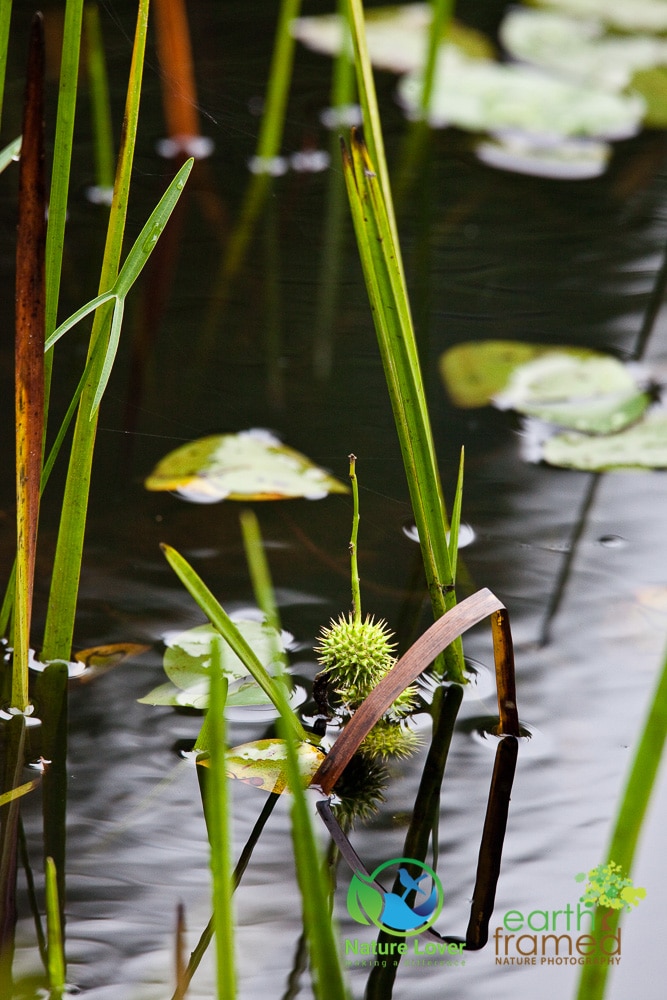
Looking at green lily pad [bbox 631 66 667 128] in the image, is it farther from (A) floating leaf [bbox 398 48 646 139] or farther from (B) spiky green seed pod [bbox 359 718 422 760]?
(B) spiky green seed pod [bbox 359 718 422 760]

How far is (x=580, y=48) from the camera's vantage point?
94.0 inches

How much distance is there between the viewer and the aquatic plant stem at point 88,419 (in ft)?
2.45

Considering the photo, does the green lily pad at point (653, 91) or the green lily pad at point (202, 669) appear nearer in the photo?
the green lily pad at point (202, 669)

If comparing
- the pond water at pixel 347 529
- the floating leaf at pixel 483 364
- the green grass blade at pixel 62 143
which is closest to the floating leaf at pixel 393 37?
the pond water at pixel 347 529

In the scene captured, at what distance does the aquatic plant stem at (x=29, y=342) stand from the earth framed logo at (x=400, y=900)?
32cm

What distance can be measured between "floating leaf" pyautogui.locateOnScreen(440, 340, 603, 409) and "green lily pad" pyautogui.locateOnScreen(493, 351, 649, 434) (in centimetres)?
1

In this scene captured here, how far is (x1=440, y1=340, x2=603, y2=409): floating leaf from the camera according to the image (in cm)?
135

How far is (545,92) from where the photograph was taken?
2.15m

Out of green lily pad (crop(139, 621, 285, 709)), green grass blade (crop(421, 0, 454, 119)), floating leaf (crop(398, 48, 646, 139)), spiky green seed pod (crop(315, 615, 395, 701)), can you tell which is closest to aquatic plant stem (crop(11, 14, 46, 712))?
green lily pad (crop(139, 621, 285, 709))

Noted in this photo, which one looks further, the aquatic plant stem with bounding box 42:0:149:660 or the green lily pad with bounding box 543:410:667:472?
the green lily pad with bounding box 543:410:667:472

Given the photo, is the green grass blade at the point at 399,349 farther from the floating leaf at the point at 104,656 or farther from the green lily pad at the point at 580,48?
the green lily pad at the point at 580,48

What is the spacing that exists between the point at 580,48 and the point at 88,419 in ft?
6.72

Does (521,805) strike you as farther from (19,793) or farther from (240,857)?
(19,793)

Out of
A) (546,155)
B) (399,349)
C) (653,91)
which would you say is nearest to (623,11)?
(653,91)
